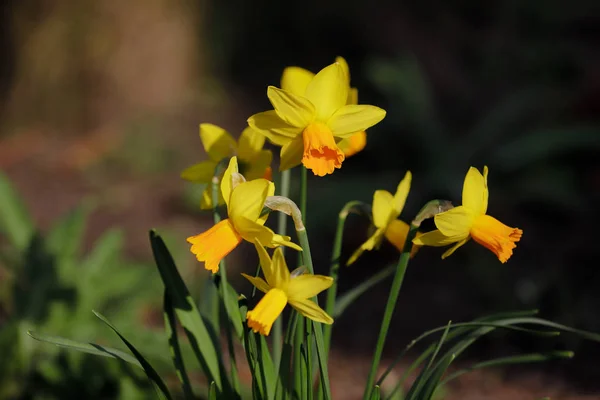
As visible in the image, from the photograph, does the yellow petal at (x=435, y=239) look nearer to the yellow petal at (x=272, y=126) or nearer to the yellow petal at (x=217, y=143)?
the yellow petal at (x=272, y=126)

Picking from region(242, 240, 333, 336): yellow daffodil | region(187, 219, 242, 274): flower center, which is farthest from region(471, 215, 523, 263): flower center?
region(187, 219, 242, 274): flower center

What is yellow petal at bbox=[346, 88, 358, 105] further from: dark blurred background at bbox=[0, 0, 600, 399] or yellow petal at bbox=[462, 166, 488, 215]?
dark blurred background at bbox=[0, 0, 600, 399]

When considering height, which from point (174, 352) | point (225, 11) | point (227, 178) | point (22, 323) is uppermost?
point (225, 11)

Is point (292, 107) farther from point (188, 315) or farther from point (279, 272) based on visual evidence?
point (188, 315)

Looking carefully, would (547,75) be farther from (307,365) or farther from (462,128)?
(307,365)

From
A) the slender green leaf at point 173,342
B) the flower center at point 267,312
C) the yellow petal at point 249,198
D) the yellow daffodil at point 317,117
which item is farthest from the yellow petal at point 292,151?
the slender green leaf at point 173,342

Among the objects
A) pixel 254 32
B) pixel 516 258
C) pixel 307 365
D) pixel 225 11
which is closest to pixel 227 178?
pixel 307 365

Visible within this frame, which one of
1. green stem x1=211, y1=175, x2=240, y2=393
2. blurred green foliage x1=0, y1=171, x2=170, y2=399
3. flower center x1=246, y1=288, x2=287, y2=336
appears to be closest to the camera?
flower center x1=246, y1=288, x2=287, y2=336
